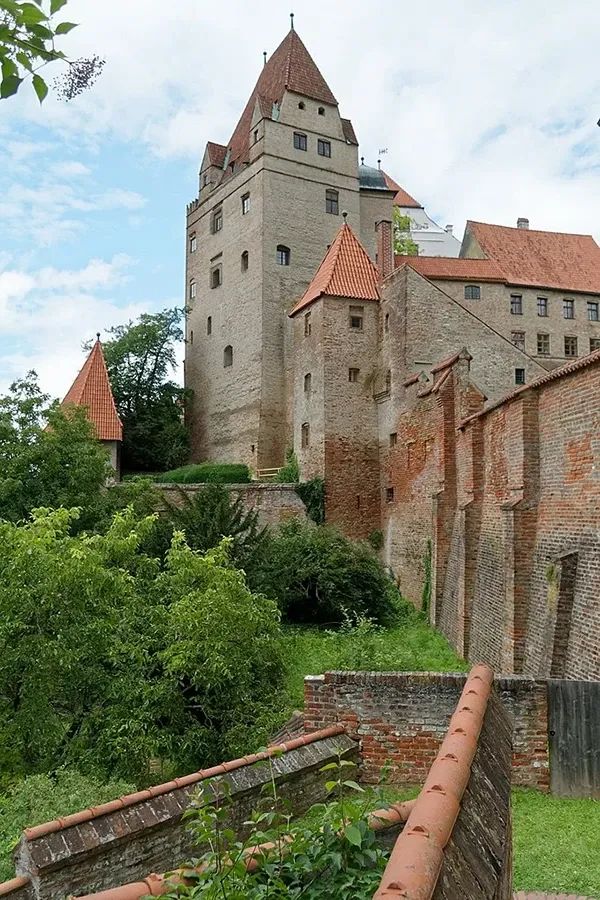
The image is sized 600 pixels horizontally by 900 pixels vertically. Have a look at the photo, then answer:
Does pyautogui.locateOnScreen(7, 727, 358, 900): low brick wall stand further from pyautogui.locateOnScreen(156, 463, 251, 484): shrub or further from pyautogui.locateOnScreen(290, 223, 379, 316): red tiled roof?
pyautogui.locateOnScreen(156, 463, 251, 484): shrub

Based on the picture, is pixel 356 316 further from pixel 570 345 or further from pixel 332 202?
pixel 570 345

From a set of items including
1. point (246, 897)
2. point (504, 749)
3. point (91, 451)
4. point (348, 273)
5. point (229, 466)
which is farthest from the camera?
point (229, 466)

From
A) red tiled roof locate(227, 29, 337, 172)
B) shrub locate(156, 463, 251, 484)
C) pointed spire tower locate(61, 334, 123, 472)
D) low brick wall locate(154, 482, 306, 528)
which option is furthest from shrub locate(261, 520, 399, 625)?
red tiled roof locate(227, 29, 337, 172)

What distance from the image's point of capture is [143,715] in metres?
13.3

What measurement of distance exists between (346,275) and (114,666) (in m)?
22.4

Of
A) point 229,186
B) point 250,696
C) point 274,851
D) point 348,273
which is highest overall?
point 229,186

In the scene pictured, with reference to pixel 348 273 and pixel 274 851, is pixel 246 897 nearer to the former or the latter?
pixel 274 851

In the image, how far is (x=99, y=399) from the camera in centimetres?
3500

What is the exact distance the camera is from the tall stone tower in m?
38.6

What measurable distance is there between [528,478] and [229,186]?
110 feet

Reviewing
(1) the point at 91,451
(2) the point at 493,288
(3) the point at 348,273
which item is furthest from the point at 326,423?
(2) the point at 493,288

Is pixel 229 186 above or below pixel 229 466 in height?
above

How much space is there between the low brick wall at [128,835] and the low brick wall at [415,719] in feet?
3.02

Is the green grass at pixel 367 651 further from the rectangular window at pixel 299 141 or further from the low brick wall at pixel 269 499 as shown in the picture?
the rectangular window at pixel 299 141
